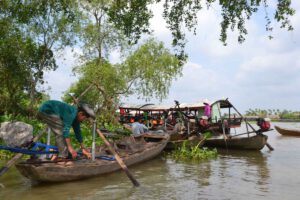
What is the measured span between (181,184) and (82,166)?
2.71 meters

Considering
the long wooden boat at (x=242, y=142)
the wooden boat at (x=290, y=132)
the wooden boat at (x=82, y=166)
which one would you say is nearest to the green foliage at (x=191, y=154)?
the wooden boat at (x=82, y=166)

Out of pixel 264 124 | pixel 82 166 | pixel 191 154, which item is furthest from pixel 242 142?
pixel 82 166

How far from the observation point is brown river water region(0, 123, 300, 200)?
784cm

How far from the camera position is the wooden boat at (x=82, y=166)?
7.84 m

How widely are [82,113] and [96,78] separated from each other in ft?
57.8

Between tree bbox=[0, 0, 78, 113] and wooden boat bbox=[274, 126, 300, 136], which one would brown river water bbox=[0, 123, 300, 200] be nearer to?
tree bbox=[0, 0, 78, 113]

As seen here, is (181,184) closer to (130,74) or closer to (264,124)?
(264,124)

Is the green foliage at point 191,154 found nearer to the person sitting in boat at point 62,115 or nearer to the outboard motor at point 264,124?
the outboard motor at point 264,124

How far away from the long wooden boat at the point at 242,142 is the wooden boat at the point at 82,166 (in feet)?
19.2

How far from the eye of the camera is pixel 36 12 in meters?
7.29

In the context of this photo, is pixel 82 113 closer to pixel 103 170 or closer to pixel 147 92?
pixel 103 170

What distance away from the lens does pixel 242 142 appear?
16.9 meters

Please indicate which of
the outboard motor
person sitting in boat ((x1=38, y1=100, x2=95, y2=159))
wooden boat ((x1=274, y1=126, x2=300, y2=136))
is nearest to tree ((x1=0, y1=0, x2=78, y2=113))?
person sitting in boat ((x1=38, y1=100, x2=95, y2=159))

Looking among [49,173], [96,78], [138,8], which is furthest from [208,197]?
[96,78]
